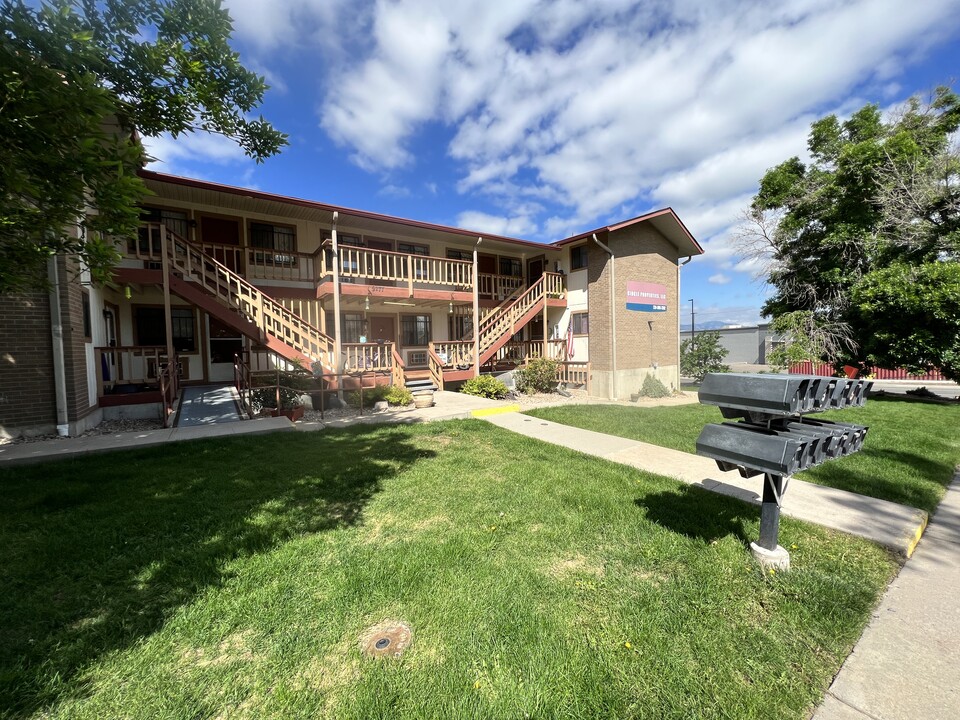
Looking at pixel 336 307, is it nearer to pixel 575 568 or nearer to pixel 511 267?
pixel 575 568

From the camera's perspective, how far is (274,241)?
41.5 ft

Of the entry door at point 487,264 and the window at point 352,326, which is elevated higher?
the entry door at point 487,264

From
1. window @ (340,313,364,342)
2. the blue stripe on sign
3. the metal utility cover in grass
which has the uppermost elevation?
the blue stripe on sign

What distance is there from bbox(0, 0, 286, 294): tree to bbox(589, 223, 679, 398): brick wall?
12.7m

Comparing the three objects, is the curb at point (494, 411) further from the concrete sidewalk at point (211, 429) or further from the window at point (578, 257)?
the window at point (578, 257)

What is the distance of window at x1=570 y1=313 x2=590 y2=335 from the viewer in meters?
16.0

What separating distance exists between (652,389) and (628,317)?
2.96m

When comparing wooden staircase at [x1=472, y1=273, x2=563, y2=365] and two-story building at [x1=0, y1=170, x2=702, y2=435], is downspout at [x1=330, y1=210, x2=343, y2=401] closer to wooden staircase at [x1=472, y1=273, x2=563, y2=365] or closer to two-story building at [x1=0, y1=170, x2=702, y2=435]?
two-story building at [x1=0, y1=170, x2=702, y2=435]

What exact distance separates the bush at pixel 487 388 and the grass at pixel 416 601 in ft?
25.0

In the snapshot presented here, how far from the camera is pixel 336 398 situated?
34.3ft

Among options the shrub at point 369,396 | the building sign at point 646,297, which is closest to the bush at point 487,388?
the shrub at point 369,396

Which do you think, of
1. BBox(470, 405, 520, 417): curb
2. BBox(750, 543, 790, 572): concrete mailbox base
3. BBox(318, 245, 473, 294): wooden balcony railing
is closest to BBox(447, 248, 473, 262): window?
BBox(318, 245, 473, 294): wooden balcony railing

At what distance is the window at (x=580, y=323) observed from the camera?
16.0m

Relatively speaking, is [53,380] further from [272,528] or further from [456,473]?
[456,473]
